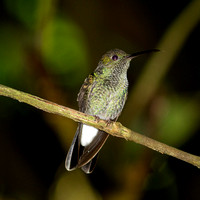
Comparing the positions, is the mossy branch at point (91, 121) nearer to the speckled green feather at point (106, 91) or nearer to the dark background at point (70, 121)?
the dark background at point (70, 121)

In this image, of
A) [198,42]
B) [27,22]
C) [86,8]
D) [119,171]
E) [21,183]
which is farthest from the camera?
[86,8]

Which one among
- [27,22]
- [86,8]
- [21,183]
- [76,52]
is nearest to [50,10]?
[27,22]

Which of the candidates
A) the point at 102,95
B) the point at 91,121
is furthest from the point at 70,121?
the point at 91,121

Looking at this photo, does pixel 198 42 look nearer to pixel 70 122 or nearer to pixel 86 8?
pixel 86 8

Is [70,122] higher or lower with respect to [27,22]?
lower

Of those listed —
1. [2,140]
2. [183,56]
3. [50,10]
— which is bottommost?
[2,140]

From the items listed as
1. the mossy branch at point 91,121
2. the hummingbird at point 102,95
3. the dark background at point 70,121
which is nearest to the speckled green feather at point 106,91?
the hummingbird at point 102,95

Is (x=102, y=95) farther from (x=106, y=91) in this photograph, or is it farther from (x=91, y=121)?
(x=91, y=121)

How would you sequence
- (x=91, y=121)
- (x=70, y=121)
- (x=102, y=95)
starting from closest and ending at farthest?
(x=91, y=121)
(x=102, y=95)
(x=70, y=121)
